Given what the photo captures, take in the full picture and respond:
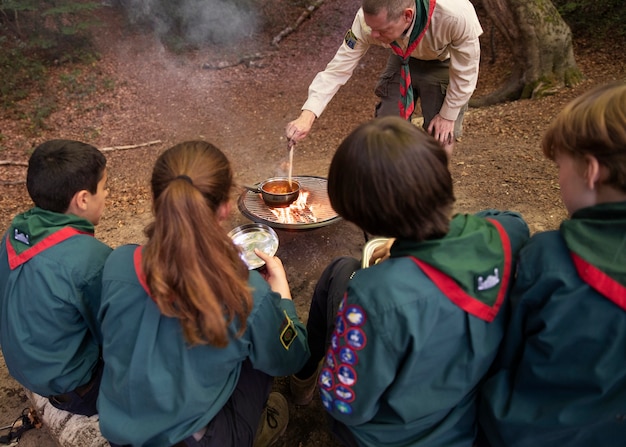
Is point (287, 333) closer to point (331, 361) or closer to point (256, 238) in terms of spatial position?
point (331, 361)

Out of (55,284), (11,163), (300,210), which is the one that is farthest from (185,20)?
(55,284)

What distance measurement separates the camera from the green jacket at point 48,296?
5.83 feet

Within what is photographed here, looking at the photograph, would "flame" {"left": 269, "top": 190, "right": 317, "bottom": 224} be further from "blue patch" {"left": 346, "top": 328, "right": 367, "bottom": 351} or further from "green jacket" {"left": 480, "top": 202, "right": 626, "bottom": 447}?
"green jacket" {"left": 480, "top": 202, "right": 626, "bottom": 447}

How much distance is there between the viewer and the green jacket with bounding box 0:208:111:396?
1778 mm

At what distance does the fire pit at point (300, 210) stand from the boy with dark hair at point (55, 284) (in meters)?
1.22

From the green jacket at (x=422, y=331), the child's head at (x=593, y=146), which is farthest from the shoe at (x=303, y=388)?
the child's head at (x=593, y=146)

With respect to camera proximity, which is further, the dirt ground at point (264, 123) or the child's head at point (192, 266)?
the dirt ground at point (264, 123)

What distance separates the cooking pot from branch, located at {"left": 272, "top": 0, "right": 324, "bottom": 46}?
22.5 feet

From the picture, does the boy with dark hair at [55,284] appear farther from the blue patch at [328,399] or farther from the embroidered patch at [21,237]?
the blue patch at [328,399]

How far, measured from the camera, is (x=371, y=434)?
157cm

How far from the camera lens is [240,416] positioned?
6.10 feet

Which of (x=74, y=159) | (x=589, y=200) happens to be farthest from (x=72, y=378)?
(x=589, y=200)

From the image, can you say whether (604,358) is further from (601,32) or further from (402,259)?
(601,32)

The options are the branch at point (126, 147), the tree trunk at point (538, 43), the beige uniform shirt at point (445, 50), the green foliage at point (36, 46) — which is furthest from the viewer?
the green foliage at point (36, 46)
